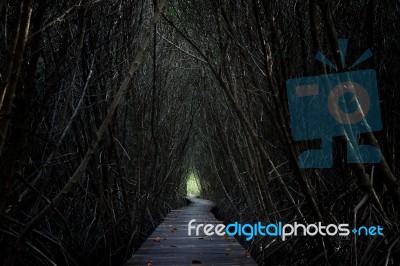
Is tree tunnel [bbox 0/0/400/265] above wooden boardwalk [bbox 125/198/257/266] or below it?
above

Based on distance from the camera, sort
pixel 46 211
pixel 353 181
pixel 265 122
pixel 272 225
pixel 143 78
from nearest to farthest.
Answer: pixel 46 211 → pixel 353 181 → pixel 272 225 → pixel 143 78 → pixel 265 122

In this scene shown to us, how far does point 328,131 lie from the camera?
3564 mm

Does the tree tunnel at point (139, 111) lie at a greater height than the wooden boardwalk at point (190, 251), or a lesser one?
greater

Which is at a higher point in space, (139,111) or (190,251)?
(139,111)

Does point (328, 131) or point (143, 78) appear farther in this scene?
point (143, 78)

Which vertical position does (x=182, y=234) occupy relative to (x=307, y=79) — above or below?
below

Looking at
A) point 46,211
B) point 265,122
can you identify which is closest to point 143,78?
point 265,122

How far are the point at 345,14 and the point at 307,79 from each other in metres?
0.57

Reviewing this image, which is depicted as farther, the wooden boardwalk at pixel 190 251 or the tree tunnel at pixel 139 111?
the wooden boardwalk at pixel 190 251

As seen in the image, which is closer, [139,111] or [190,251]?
[190,251]

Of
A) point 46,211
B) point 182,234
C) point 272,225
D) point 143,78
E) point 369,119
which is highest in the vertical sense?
point 143,78

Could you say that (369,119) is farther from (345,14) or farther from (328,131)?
(345,14)

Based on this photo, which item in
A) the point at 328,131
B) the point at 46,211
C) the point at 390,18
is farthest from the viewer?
the point at 328,131

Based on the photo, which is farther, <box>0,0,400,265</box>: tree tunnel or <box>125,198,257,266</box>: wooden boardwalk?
<box>125,198,257,266</box>: wooden boardwalk
